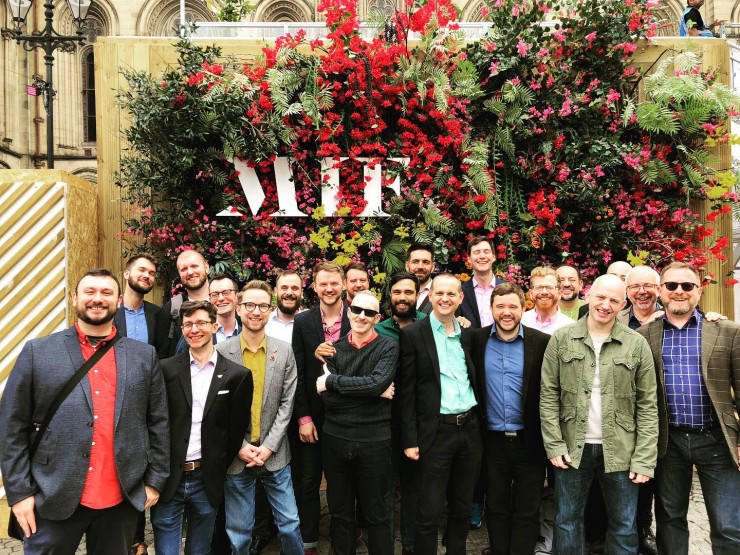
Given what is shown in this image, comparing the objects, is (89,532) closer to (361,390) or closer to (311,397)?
(311,397)

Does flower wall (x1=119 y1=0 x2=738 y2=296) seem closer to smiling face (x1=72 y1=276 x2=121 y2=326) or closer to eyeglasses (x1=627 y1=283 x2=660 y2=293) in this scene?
eyeglasses (x1=627 y1=283 x2=660 y2=293)

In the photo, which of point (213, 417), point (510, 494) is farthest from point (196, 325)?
point (510, 494)

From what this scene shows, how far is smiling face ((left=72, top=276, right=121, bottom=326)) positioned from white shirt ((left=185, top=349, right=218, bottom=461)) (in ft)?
2.23

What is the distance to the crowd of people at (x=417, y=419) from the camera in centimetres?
321

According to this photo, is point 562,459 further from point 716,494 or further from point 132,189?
point 132,189

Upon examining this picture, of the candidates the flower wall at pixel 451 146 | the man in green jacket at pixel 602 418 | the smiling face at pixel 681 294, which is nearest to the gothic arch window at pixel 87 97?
the flower wall at pixel 451 146

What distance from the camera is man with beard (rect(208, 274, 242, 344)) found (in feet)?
14.0

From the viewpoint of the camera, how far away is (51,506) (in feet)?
9.32

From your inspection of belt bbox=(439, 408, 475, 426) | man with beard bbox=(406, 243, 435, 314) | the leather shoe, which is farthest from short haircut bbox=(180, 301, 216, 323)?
the leather shoe

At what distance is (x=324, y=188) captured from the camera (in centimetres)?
647

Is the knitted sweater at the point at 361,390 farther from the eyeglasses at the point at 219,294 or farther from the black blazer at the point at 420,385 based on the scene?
the eyeglasses at the point at 219,294

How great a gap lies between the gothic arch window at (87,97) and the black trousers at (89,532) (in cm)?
2228

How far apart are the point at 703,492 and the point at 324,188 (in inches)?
191

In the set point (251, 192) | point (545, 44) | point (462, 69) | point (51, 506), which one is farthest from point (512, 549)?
point (545, 44)
